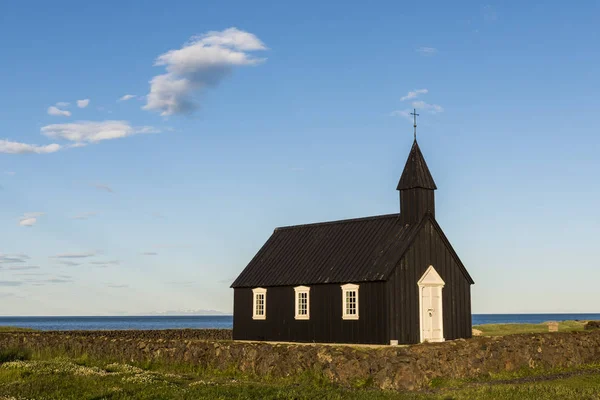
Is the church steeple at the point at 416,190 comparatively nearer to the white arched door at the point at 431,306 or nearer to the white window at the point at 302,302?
the white arched door at the point at 431,306

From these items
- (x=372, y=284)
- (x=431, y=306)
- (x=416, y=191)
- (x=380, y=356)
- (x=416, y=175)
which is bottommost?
(x=380, y=356)

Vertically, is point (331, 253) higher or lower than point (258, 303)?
higher

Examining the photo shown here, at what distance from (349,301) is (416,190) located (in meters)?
7.17

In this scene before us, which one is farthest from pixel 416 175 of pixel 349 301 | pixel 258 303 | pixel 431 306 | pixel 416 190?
pixel 258 303

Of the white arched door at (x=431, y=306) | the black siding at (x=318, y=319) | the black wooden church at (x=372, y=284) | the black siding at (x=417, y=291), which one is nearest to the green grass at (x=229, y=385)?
the black siding at (x=417, y=291)

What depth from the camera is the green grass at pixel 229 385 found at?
1902 centimetres

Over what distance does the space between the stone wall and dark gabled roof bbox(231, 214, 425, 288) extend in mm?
9439

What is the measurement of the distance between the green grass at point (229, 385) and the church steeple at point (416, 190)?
1277cm

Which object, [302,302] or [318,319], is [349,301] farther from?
[302,302]

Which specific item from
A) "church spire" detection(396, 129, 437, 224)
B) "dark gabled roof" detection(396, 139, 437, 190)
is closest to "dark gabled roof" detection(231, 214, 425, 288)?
"church spire" detection(396, 129, 437, 224)

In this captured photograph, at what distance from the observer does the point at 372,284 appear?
116 ft

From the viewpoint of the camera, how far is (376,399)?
1823cm

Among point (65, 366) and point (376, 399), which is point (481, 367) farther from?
point (65, 366)

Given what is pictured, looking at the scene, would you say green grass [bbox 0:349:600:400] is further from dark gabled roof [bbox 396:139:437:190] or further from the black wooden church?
dark gabled roof [bbox 396:139:437:190]
